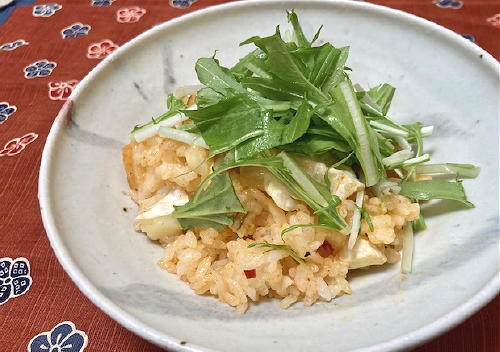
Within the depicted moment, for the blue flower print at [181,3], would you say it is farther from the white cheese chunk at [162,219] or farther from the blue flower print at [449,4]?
the white cheese chunk at [162,219]

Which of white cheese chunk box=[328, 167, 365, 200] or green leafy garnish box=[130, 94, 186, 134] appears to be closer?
white cheese chunk box=[328, 167, 365, 200]

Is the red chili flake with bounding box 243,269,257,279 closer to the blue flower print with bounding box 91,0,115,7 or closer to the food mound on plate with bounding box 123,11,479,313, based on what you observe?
the food mound on plate with bounding box 123,11,479,313

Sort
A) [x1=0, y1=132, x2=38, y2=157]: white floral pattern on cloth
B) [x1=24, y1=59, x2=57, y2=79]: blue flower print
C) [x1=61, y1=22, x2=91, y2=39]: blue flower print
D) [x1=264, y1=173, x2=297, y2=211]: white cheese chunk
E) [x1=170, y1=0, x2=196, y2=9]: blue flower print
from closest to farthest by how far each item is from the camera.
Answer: [x1=264, y1=173, x2=297, y2=211]: white cheese chunk < [x1=0, y1=132, x2=38, y2=157]: white floral pattern on cloth < [x1=24, y1=59, x2=57, y2=79]: blue flower print < [x1=61, y1=22, x2=91, y2=39]: blue flower print < [x1=170, y1=0, x2=196, y2=9]: blue flower print

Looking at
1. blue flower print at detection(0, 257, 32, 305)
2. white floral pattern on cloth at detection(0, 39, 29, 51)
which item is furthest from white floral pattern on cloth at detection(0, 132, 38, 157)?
white floral pattern on cloth at detection(0, 39, 29, 51)

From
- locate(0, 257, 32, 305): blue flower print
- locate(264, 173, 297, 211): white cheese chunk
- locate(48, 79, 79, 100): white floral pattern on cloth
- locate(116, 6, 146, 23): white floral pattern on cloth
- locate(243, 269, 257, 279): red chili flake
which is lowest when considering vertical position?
locate(0, 257, 32, 305): blue flower print

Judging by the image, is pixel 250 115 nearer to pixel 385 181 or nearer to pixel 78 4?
pixel 385 181

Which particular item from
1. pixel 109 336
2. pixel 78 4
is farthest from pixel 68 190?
pixel 78 4

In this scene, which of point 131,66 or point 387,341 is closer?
point 387,341

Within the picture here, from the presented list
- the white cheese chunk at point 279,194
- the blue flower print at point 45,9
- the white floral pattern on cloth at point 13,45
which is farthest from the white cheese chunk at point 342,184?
the blue flower print at point 45,9
